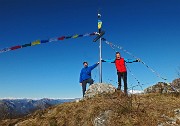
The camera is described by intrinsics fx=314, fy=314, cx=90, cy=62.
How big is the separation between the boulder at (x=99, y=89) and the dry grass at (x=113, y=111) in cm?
94

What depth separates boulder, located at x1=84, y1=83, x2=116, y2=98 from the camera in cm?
1514

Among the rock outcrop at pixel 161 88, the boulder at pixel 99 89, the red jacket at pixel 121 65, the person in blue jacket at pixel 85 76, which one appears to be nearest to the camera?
the boulder at pixel 99 89

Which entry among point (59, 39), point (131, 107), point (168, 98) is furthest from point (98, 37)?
point (131, 107)

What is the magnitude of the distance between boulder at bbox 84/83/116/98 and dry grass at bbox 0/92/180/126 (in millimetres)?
941

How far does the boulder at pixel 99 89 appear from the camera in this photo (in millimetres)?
15141

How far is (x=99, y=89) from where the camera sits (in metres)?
15.3

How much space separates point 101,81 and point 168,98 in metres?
4.37

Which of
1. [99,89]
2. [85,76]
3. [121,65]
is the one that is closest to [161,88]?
[121,65]

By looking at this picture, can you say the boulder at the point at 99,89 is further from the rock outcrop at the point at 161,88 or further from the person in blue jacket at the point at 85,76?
the rock outcrop at the point at 161,88

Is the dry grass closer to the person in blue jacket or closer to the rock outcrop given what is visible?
the rock outcrop

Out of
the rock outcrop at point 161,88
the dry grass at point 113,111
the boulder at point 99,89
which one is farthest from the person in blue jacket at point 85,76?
the dry grass at point 113,111

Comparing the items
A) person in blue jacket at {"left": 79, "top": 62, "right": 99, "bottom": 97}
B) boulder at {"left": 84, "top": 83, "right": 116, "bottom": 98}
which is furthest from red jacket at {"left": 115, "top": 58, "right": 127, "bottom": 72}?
person in blue jacket at {"left": 79, "top": 62, "right": 99, "bottom": 97}

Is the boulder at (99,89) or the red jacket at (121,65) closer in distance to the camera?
the boulder at (99,89)

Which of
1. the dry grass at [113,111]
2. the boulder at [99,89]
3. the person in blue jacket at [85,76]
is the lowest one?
the dry grass at [113,111]
